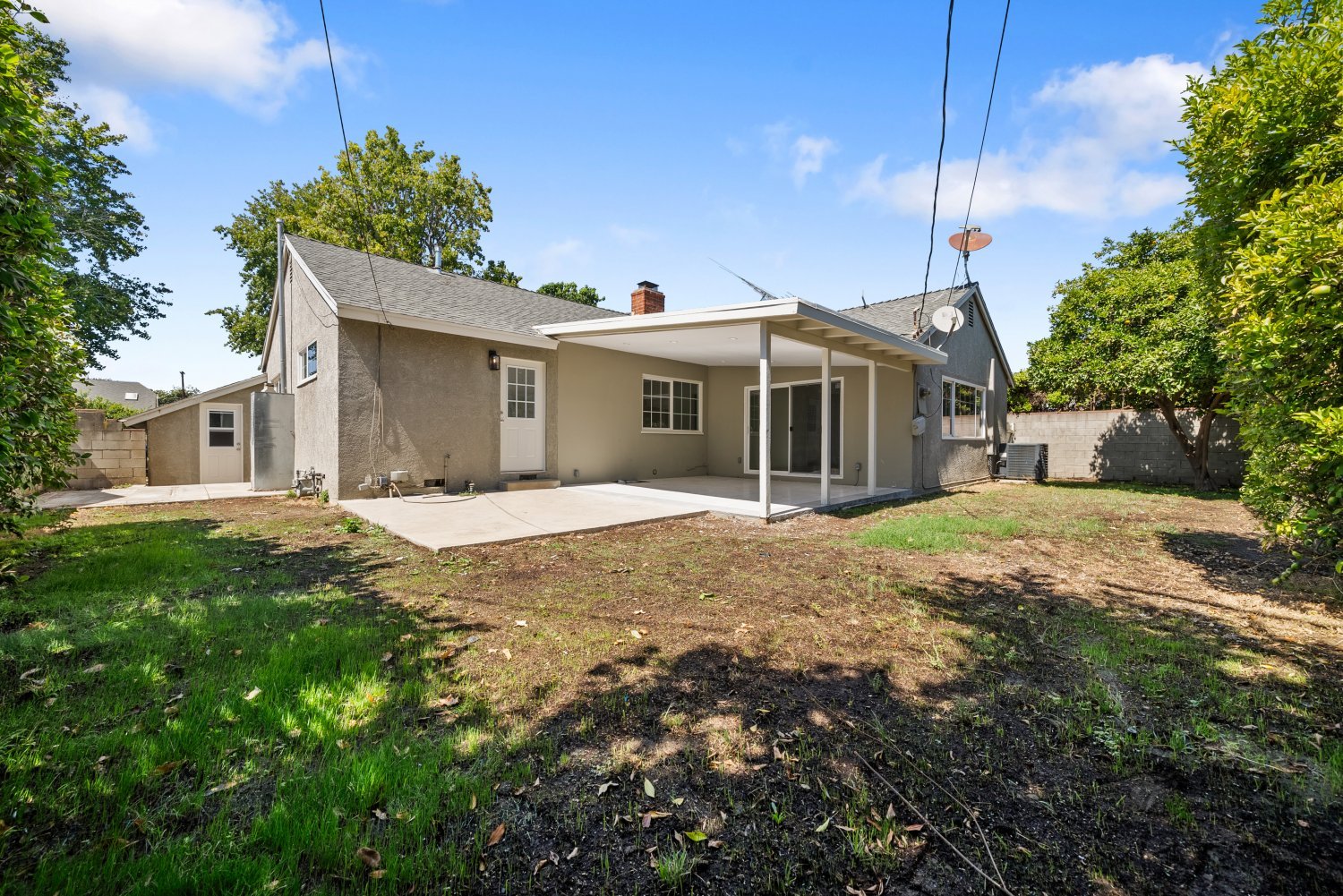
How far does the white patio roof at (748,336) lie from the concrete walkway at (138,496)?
669 cm

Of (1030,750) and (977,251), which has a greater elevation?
(977,251)

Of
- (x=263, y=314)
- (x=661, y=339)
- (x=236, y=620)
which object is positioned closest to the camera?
(x=236, y=620)

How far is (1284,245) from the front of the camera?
12.1 ft

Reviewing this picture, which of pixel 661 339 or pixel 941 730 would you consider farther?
pixel 661 339

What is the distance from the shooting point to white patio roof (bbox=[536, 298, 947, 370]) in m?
7.30

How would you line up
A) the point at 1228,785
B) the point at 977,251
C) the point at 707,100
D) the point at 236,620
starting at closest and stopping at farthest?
the point at 1228,785 → the point at 236,620 → the point at 707,100 → the point at 977,251

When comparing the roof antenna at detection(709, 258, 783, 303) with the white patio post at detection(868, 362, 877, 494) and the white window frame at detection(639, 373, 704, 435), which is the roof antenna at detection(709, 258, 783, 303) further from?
the white window frame at detection(639, 373, 704, 435)

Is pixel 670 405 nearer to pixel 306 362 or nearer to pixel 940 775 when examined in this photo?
pixel 306 362

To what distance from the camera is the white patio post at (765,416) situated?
726 centimetres

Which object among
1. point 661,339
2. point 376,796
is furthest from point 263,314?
point 376,796

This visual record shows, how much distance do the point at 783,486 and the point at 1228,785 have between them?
914cm

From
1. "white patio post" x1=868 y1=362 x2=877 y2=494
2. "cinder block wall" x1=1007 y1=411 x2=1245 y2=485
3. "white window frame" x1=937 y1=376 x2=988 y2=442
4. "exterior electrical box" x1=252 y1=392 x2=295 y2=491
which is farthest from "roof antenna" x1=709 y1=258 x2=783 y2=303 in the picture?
"cinder block wall" x1=1007 y1=411 x2=1245 y2=485

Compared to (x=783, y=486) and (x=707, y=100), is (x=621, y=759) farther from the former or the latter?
(x=783, y=486)

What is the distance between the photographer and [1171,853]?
72.7 inches
